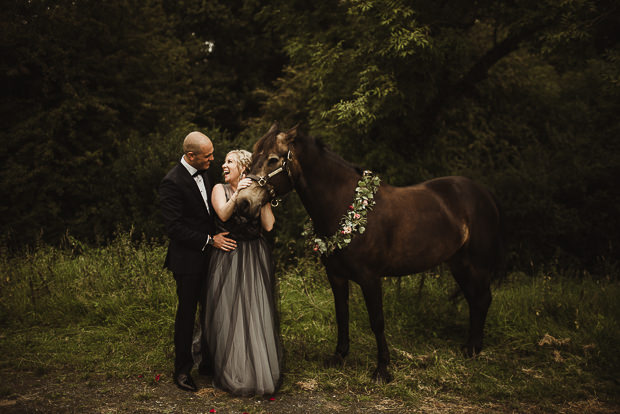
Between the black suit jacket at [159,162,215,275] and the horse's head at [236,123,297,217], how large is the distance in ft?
1.64

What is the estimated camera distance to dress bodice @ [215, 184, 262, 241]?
3.69 meters

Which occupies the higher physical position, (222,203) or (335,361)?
(222,203)

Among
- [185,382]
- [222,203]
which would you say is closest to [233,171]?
[222,203]

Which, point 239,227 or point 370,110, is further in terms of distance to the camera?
point 370,110

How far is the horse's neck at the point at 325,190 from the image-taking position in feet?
12.8

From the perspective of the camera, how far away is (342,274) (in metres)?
4.11

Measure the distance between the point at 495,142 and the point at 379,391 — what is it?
33.0 ft

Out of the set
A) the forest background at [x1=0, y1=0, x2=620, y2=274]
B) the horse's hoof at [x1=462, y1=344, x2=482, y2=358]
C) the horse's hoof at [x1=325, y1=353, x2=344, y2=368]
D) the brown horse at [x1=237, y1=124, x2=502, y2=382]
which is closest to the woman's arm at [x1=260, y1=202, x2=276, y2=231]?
the brown horse at [x1=237, y1=124, x2=502, y2=382]

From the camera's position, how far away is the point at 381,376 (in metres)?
4.02

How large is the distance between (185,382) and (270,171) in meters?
2.04

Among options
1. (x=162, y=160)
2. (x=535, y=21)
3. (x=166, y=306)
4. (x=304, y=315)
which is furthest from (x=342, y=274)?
(x=535, y=21)

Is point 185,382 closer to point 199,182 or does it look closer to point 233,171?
point 199,182

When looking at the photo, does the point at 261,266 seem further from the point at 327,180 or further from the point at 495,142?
the point at 495,142

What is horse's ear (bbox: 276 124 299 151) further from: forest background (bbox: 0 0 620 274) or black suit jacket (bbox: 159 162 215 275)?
forest background (bbox: 0 0 620 274)
